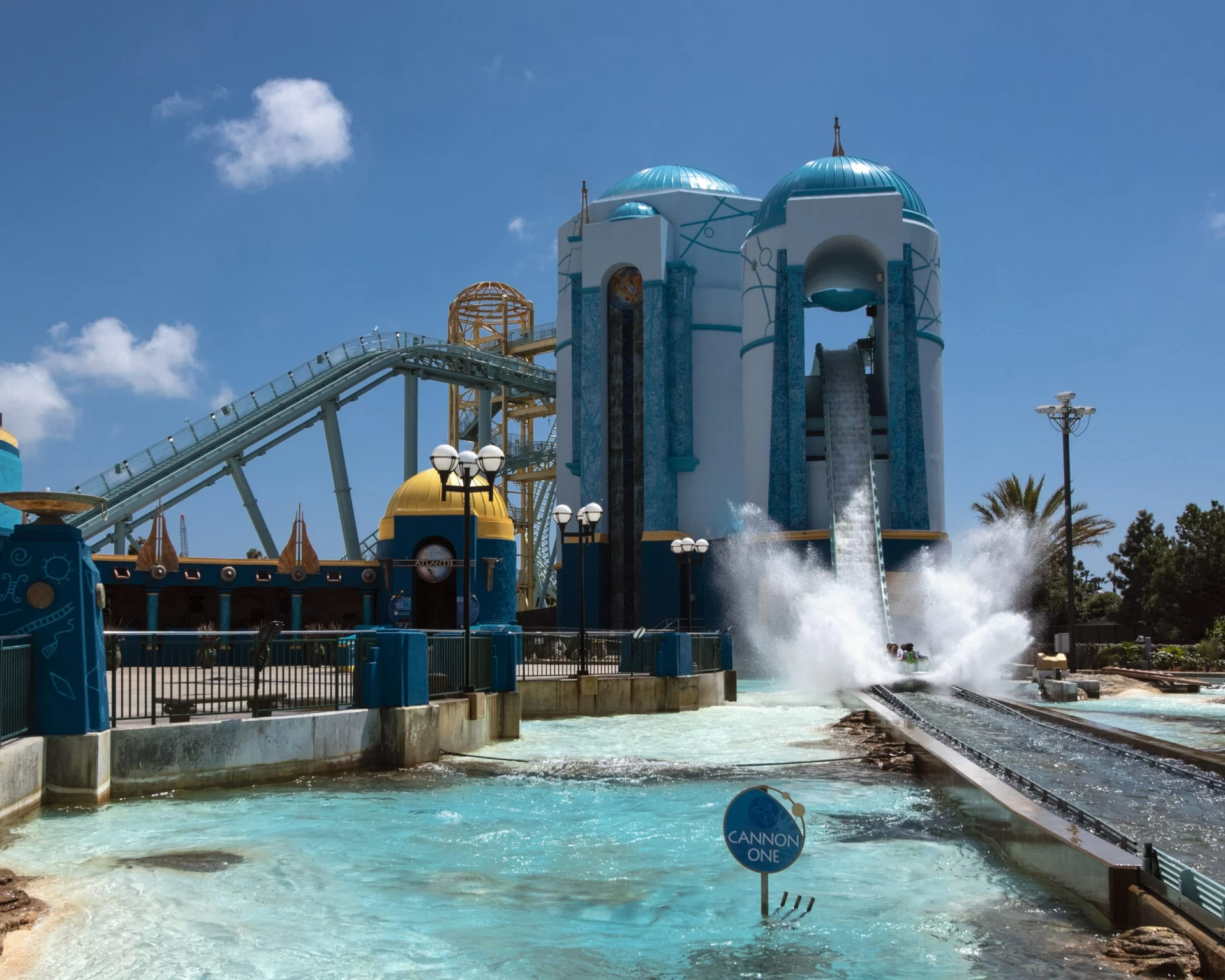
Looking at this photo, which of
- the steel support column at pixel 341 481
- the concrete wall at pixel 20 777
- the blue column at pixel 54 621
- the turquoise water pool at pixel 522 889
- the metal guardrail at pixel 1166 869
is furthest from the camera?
the steel support column at pixel 341 481

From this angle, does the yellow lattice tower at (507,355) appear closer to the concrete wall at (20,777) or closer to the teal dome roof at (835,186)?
the teal dome roof at (835,186)

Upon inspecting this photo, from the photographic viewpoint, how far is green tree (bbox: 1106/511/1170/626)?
173 ft

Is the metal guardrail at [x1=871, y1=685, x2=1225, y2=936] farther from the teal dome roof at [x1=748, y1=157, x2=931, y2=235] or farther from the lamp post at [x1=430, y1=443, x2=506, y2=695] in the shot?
the teal dome roof at [x1=748, y1=157, x2=931, y2=235]

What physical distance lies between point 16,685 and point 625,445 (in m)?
43.6

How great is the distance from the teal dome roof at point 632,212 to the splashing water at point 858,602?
49.4 ft

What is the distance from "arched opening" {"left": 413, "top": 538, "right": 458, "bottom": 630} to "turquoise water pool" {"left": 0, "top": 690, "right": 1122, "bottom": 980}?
2156 centimetres

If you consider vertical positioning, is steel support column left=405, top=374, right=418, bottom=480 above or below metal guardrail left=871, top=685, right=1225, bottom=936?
above

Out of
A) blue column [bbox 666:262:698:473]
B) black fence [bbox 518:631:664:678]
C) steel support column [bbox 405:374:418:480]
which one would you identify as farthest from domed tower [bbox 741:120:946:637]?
black fence [bbox 518:631:664:678]

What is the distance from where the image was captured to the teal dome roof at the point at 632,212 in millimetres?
55625

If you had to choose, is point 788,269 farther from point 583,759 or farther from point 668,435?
point 583,759

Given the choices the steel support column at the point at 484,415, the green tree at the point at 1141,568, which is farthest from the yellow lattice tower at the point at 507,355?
the green tree at the point at 1141,568

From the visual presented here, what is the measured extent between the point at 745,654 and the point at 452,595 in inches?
640

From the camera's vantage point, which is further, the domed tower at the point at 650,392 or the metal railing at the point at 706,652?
the domed tower at the point at 650,392

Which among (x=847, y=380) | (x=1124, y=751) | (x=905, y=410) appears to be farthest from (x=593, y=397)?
(x=1124, y=751)
